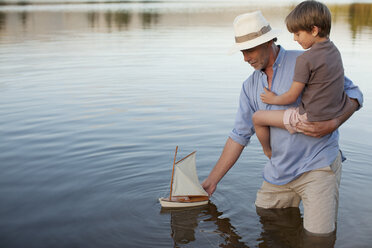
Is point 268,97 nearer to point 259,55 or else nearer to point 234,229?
point 259,55

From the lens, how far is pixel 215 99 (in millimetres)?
11141

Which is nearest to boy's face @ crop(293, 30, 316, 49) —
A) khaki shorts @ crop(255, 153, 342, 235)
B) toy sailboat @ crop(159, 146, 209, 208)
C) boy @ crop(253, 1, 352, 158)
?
boy @ crop(253, 1, 352, 158)

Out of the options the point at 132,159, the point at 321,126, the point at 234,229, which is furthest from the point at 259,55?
the point at 132,159

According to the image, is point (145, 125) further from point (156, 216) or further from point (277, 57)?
point (277, 57)

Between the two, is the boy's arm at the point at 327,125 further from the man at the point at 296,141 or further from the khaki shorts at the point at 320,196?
the khaki shorts at the point at 320,196

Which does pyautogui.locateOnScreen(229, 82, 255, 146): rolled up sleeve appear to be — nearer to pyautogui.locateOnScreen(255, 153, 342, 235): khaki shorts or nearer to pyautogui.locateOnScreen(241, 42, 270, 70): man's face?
pyautogui.locateOnScreen(241, 42, 270, 70): man's face

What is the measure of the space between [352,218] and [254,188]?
1.31 meters

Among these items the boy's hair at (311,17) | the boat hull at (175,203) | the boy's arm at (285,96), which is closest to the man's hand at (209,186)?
the boat hull at (175,203)

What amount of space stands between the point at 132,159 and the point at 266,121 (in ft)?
10.9

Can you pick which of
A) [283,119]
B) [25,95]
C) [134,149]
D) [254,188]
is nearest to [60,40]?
[25,95]

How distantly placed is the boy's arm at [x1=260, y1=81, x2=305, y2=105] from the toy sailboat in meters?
1.21

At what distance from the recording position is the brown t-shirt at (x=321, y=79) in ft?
12.7

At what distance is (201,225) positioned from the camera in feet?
16.7

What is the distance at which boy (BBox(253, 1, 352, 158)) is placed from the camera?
12.7ft
